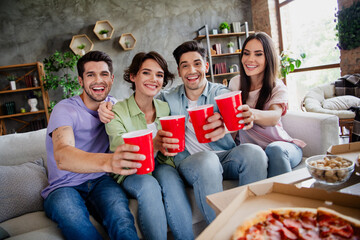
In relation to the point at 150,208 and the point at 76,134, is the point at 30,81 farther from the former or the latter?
the point at 150,208

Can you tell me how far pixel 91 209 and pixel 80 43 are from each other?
15.3 ft

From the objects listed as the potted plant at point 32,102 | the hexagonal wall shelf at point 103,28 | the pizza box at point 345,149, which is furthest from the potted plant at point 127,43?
the pizza box at point 345,149

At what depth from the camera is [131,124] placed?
62.5 inches

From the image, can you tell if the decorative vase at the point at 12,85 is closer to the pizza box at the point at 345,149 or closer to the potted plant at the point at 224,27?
the potted plant at the point at 224,27

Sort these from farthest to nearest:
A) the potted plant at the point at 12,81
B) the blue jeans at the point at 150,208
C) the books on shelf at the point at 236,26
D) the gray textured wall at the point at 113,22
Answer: the books on shelf at the point at 236,26, the gray textured wall at the point at 113,22, the potted plant at the point at 12,81, the blue jeans at the point at 150,208

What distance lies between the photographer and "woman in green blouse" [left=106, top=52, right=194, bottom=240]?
1.29 m

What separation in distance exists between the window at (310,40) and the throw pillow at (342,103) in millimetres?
1410

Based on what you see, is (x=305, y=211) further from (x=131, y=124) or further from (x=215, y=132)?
(x=131, y=124)

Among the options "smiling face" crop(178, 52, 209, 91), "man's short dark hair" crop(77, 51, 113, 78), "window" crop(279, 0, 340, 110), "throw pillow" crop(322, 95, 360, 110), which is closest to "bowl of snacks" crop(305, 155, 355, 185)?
"smiling face" crop(178, 52, 209, 91)

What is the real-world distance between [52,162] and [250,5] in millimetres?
6342

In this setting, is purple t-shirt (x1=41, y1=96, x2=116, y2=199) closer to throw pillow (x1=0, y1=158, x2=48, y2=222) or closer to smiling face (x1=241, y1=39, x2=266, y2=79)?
throw pillow (x1=0, y1=158, x2=48, y2=222)

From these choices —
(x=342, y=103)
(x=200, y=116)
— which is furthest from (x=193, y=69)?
(x=342, y=103)

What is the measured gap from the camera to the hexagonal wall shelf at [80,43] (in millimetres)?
5154

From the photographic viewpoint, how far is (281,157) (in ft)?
4.93
